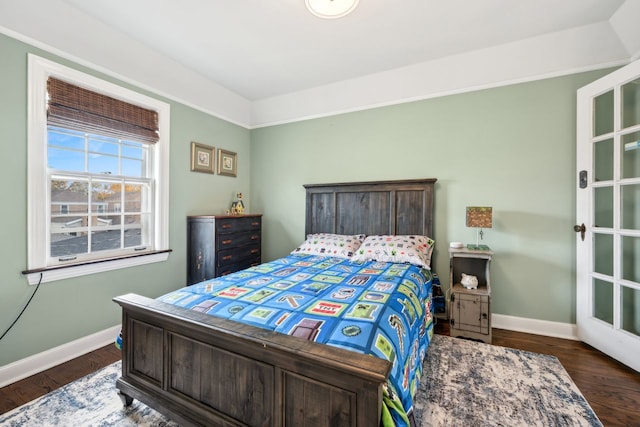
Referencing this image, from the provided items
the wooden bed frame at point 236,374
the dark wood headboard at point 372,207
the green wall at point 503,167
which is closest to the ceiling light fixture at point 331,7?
the green wall at point 503,167

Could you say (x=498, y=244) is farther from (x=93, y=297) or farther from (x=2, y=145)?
(x=2, y=145)

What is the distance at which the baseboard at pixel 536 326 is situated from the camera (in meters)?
2.47

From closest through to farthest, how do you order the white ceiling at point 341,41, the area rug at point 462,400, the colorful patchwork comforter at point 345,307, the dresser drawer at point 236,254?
the colorful patchwork comforter at point 345,307, the area rug at point 462,400, the white ceiling at point 341,41, the dresser drawer at point 236,254

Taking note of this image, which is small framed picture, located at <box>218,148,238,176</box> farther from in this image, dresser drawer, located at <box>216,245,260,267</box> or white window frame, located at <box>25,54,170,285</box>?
white window frame, located at <box>25,54,170,285</box>

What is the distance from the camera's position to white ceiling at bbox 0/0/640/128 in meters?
2.11

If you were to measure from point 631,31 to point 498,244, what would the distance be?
1956 millimetres

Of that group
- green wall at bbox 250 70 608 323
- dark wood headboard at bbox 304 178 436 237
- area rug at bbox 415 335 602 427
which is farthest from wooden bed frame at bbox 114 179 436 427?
green wall at bbox 250 70 608 323

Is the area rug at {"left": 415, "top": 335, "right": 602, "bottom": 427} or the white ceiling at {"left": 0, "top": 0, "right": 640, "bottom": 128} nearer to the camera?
the area rug at {"left": 415, "top": 335, "right": 602, "bottom": 427}

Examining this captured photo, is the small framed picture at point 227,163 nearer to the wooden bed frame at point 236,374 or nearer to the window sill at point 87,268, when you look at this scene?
the window sill at point 87,268

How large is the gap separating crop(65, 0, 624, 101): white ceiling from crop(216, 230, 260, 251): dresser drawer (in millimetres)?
1916

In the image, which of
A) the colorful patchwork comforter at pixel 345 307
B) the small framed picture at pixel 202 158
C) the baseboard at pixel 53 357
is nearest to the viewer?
the colorful patchwork comforter at pixel 345 307

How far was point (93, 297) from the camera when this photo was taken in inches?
92.6

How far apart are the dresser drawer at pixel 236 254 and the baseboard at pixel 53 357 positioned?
3.55 feet

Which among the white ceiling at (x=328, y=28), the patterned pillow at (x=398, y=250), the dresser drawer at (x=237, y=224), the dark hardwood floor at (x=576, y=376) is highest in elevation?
the white ceiling at (x=328, y=28)
